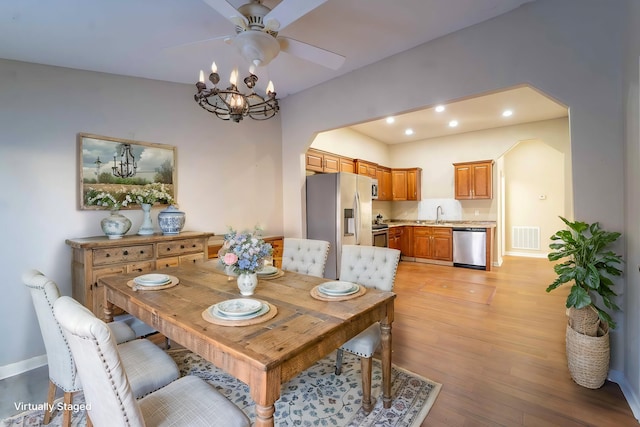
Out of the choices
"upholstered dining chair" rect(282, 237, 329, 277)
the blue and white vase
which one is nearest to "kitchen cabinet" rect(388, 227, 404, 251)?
"upholstered dining chair" rect(282, 237, 329, 277)

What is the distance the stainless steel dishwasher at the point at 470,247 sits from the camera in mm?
5711

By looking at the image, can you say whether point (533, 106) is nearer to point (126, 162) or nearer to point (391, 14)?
point (391, 14)

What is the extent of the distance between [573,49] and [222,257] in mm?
3032

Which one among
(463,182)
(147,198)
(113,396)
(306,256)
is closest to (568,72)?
(306,256)

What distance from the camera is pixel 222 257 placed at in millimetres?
1682

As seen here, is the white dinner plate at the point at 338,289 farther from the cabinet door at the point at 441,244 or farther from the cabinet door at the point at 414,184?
the cabinet door at the point at 414,184

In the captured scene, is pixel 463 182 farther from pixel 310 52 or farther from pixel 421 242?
pixel 310 52

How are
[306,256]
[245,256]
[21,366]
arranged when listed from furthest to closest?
1. [306,256]
2. [21,366]
3. [245,256]

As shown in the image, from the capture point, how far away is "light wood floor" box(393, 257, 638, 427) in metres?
1.81

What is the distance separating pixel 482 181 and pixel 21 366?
742cm

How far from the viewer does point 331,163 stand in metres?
5.18

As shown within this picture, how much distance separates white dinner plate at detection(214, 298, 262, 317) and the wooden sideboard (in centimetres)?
151

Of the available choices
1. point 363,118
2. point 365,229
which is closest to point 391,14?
point 363,118

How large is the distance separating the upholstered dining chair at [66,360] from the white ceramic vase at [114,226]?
3.77 feet
